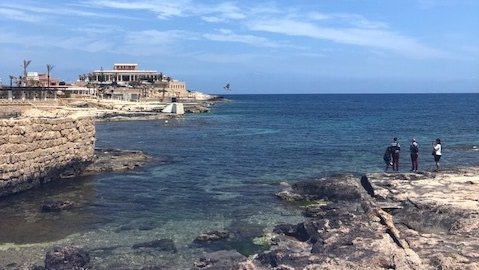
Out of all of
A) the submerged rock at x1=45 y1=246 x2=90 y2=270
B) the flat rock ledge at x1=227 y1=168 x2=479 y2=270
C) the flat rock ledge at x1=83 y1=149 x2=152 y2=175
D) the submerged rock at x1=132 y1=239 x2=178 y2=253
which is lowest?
the submerged rock at x1=132 y1=239 x2=178 y2=253

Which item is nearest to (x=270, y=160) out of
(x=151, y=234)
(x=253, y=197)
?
(x=253, y=197)

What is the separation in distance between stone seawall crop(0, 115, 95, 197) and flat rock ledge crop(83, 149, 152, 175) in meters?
0.77

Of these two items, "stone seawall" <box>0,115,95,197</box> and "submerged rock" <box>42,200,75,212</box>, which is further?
"stone seawall" <box>0,115,95,197</box>

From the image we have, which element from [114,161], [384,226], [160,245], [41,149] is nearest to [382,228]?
[384,226]

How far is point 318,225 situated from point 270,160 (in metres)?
21.4

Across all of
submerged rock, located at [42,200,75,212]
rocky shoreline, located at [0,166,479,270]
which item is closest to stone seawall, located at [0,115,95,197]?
submerged rock, located at [42,200,75,212]

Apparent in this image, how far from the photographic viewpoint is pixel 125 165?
3272 cm

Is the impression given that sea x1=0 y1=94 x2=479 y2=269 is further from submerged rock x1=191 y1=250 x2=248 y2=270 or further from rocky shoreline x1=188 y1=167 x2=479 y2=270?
rocky shoreline x1=188 y1=167 x2=479 y2=270

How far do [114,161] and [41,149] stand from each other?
8.65 m

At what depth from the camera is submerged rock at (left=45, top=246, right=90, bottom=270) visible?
14508 millimetres

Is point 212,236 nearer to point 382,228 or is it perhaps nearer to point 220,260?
point 220,260

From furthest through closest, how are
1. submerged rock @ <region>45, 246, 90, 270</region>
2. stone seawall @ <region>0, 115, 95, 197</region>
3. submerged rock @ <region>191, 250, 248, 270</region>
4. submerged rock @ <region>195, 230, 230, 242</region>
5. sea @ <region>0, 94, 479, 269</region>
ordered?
stone seawall @ <region>0, 115, 95, 197</region>, submerged rock @ <region>195, 230, 230, 242</region>, sea @ <region>0, 94, 479, 269</region>, submerged rock @ <region>45, 246, 90, 270</region>, submerged rock @ <region>191, 250, 248, 270</region>

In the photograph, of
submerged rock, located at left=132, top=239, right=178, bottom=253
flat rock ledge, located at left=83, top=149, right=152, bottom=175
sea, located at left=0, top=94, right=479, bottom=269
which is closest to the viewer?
submerged rock, located at left=132, top=239, right=178, bottom=253

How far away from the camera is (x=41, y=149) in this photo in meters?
25.4
